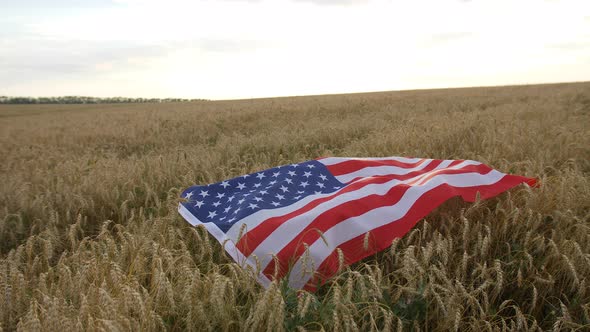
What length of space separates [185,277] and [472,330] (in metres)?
1.37

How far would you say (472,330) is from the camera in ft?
5.39

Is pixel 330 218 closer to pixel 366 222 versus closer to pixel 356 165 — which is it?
pixel 366 222

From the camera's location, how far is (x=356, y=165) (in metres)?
3.75

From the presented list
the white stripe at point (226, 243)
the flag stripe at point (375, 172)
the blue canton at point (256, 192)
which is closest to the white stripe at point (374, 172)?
the flag stripe at point (375, 172)

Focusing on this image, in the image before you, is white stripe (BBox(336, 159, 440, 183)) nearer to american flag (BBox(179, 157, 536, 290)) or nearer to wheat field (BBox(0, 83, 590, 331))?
american flag (BBox(179, 157, 536, 290))

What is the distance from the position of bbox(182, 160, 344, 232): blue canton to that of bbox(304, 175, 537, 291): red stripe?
0.78 metres

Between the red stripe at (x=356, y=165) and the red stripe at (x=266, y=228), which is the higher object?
the red stripe at (x=356, y=165)

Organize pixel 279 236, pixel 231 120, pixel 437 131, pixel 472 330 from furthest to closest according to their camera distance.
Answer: pixel 231 120, pixel 437 131, pixel 279 236, pixel 472 330

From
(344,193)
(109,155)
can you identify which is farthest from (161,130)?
(344,193)

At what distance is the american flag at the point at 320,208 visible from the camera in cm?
215

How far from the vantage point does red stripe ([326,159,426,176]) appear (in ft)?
12.1

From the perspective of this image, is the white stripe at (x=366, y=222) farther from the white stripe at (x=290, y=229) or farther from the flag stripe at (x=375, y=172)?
the flag stripe at (x=375, y=172)

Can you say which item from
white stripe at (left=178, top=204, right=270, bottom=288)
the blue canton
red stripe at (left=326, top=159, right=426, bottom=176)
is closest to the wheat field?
white stripe at (left=178, top=204, right=270, bottom=288)

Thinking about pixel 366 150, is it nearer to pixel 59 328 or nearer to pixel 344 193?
pixel 344 193
